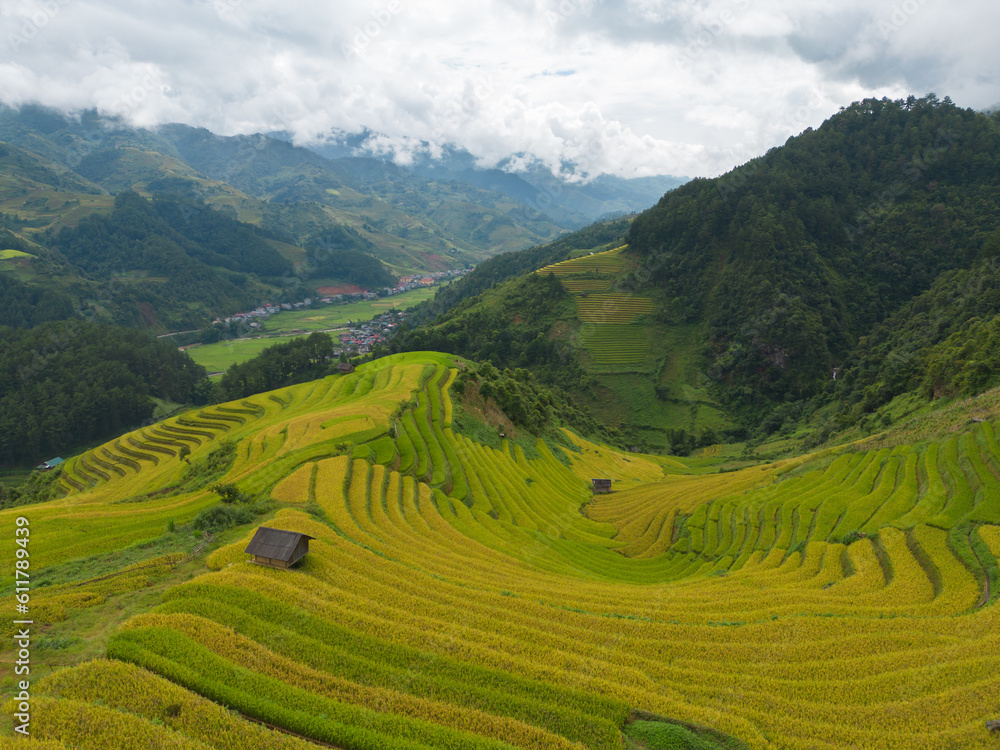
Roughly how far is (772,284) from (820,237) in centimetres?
1965

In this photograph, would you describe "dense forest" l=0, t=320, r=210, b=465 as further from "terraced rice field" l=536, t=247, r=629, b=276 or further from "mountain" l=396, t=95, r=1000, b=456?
"terraced rice field" l=536, t=247, r=629, b=276

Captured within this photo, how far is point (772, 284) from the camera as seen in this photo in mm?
84125

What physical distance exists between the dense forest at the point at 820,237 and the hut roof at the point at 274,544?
7777cm

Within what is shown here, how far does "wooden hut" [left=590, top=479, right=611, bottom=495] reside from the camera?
45625 mm

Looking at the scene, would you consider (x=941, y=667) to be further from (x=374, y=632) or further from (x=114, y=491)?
(x=114, y=491)

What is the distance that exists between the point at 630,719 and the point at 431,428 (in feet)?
104

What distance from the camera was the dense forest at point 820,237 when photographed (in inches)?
3169

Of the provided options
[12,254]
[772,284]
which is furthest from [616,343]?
[12,254]

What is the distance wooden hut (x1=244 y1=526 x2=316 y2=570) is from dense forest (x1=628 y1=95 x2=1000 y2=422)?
3056 inches

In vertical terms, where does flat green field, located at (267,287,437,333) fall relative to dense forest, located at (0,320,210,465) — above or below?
above

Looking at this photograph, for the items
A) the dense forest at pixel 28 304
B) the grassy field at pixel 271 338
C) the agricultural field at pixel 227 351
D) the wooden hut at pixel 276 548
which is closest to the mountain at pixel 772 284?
the agricultural field at pixel 227 351

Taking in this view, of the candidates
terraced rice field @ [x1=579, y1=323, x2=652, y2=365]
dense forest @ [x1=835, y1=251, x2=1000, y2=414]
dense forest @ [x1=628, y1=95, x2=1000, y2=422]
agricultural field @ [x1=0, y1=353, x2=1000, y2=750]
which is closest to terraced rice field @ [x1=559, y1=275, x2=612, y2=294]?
dense forest @ [x1=628, y1=95, x2=1000, y2=422]

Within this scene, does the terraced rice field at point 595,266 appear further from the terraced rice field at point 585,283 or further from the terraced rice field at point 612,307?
the terraced rice field at point 612,307

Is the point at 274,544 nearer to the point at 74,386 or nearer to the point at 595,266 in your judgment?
the point at 74,386
